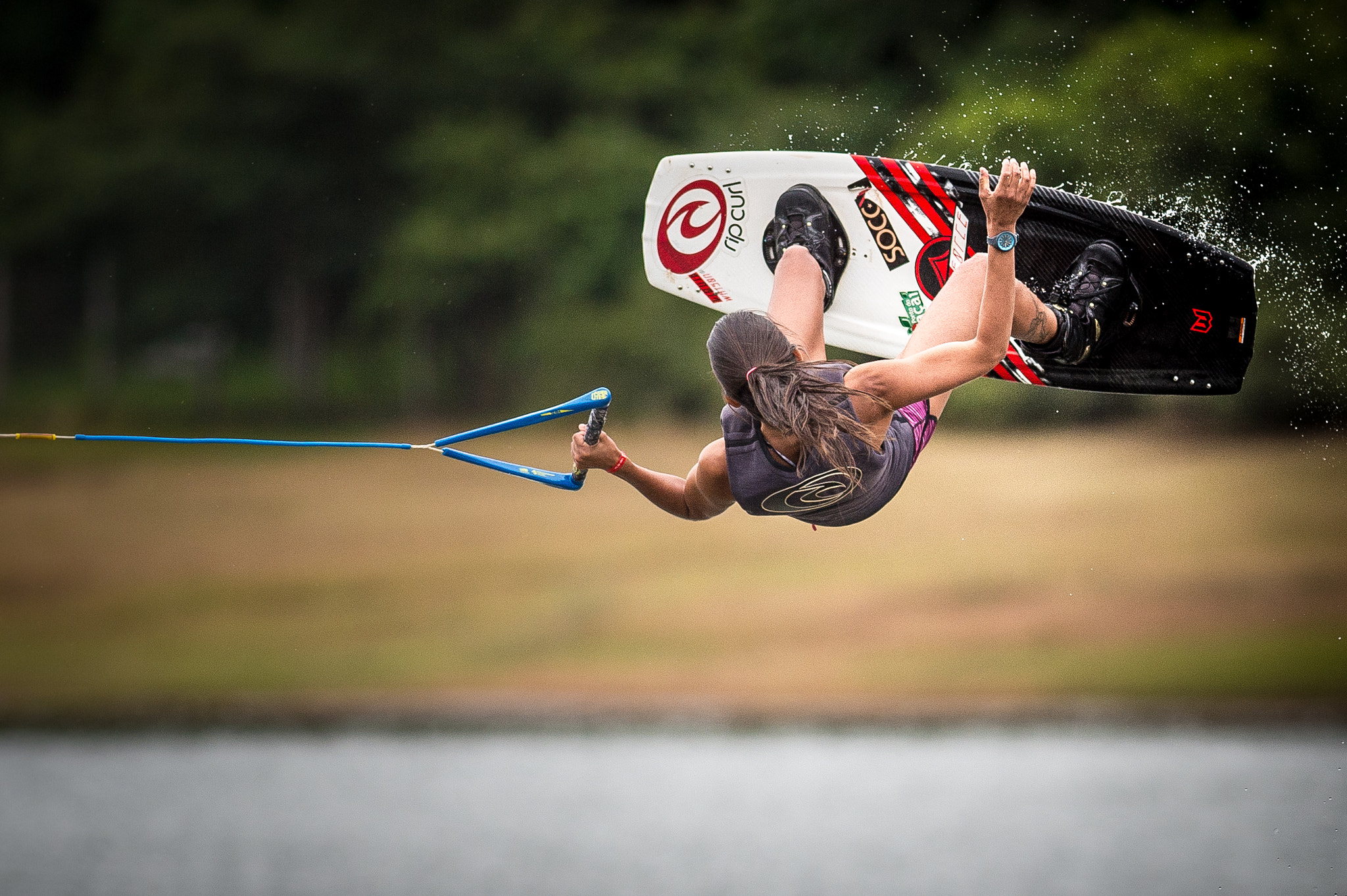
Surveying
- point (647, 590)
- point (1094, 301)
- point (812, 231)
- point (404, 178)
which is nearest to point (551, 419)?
point (812, 231)

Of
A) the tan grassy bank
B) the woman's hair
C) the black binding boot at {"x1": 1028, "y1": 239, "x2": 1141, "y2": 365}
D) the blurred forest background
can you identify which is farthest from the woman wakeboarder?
the tan grassy bank

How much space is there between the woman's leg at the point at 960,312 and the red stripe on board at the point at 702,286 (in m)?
1.44

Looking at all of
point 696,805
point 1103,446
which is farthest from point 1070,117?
point 696,805

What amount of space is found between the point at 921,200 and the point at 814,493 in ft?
5.96

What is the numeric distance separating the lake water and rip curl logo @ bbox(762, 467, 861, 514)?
35.3ft

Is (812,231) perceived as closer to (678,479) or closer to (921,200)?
(921,200)

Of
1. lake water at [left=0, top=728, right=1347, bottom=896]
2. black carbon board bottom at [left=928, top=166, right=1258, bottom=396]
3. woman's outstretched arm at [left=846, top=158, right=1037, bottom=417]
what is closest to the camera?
woman's outstretched arm at [left=846, top=158, right=1037, bottom=417]

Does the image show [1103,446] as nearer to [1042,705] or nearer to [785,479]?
[1042,705]

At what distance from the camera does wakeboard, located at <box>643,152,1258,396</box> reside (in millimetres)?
5422

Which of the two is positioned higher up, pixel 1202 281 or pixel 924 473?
pixel 1202 281

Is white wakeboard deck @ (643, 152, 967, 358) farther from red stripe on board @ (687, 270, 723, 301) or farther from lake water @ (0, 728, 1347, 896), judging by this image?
lake water @ (0, 728, 1347, 896)

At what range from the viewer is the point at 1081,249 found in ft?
17.8

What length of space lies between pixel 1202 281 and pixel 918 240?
1.05 meters

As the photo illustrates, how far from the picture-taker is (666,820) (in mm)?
16922
